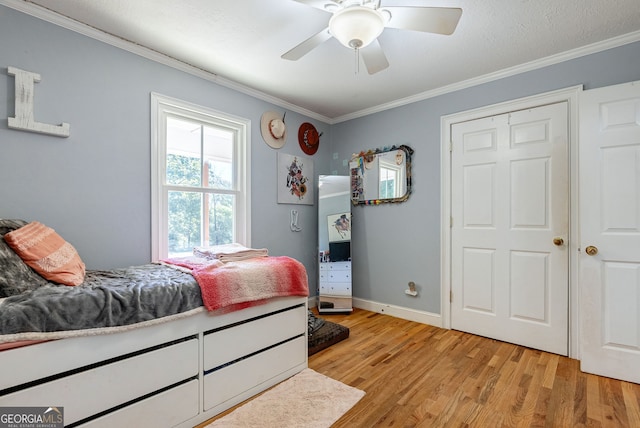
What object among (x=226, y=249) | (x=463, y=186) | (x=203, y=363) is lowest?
(x=203, y=363)

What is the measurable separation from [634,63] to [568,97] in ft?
1.29

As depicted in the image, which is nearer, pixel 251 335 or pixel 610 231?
pixel 251 335

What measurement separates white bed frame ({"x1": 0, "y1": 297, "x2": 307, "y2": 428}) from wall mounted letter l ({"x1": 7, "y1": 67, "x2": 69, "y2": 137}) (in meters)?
1.37

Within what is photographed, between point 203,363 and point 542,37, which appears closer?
point 203,363

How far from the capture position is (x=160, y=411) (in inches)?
57.9

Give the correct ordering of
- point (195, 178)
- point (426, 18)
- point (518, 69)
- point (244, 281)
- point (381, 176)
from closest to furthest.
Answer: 1. point (426, 18)
2. point (244, 281)
3. point (518, 69)
4. point (195, 178)
5. point (381, 176)

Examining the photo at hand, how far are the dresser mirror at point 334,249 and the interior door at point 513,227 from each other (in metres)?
1.16

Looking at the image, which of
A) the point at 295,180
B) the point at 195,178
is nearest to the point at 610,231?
the point at 295,180

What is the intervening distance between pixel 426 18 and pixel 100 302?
2032mm

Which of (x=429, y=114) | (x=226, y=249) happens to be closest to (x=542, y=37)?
(x=429, y=114)

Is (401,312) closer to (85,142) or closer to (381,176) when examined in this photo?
(381,176)

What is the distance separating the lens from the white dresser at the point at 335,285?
3488 millimetres

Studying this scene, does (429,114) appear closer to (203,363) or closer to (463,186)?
(463,186)

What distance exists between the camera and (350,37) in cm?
153
